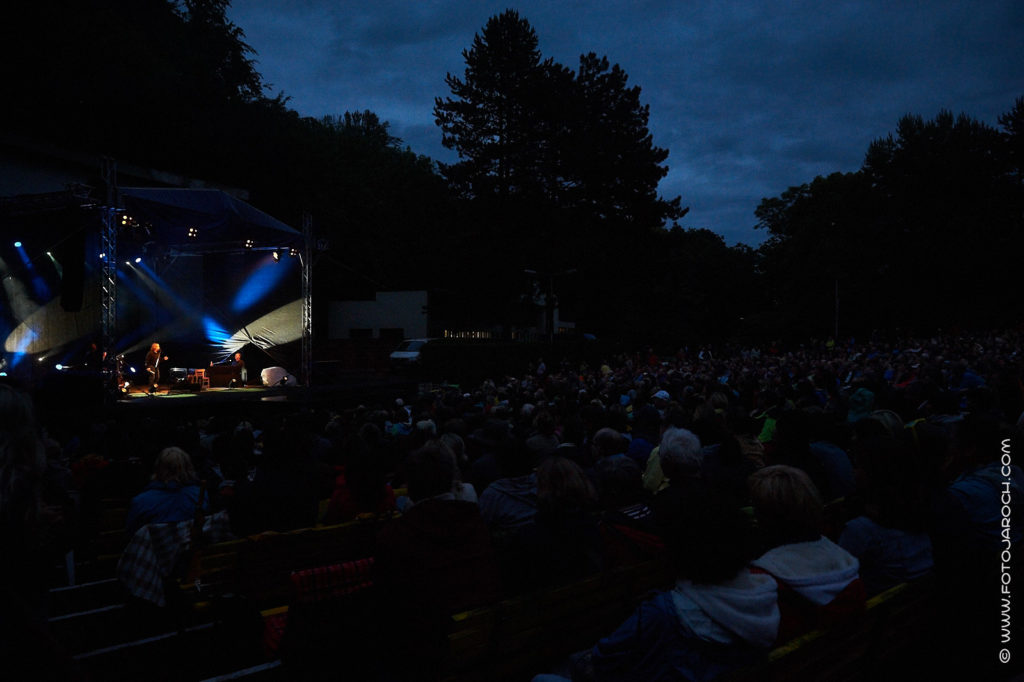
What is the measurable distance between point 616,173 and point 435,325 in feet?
43.4

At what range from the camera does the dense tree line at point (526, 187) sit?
24.1m

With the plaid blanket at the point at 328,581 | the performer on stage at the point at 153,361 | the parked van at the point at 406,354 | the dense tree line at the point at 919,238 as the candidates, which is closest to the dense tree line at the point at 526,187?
the dense tree line at the point at 919,238

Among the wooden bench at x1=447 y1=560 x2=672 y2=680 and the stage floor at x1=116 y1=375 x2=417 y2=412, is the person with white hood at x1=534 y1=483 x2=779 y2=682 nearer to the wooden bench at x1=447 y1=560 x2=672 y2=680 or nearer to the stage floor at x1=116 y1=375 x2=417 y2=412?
the wooden bench at x1=447 y1=560 x2=672 y2=680

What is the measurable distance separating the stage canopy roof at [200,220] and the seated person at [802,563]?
14109 mm

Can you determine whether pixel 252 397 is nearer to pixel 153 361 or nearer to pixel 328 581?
pixel 153 361

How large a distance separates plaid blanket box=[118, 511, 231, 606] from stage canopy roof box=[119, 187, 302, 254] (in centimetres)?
1126

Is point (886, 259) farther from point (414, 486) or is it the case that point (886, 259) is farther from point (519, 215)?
point (414, 486)

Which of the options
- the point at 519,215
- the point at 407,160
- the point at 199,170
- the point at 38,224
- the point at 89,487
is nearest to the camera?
the point at 89,487

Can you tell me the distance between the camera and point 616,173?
3484 cm

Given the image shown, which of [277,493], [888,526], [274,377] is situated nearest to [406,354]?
[274,377]

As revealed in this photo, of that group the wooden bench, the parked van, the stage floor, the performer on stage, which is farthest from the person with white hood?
the parked van

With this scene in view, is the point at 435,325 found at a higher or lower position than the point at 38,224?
lower

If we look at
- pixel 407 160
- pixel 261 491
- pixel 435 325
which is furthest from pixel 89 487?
pixel 407 160

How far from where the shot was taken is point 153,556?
3746 millimetres
